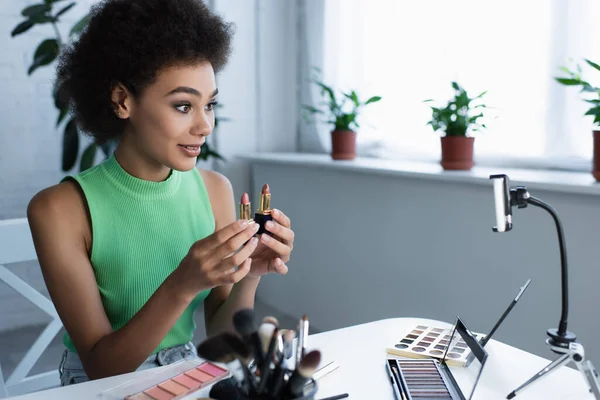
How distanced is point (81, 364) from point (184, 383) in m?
0.39

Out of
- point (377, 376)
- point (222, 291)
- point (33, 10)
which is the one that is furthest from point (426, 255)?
point (33, 10)

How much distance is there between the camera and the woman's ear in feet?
3.33

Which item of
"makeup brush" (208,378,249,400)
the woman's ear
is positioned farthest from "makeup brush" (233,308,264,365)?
the woman's ear

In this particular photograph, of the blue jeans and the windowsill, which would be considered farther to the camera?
the windowsill

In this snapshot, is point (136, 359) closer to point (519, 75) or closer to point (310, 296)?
point (519, 75)

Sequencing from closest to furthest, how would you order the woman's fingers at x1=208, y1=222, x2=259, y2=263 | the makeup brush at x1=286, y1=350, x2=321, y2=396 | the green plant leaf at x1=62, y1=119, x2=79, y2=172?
the makeup brush at x1=286, y1=350, x2=321, y2=396
the woman's fingers at x1=208, y1=222, x2=259, y2=263
the green plant leaf at x1=62, y1=119, x2=79, y2=172

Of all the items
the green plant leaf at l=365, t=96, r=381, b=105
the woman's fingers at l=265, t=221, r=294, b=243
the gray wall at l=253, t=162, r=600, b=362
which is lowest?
the gray wall at l=253, t=162, r=600, b=362

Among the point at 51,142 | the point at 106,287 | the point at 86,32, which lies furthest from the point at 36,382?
the point at 51,142

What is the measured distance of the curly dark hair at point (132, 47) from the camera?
98 centimetres

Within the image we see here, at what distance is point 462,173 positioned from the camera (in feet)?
5.83

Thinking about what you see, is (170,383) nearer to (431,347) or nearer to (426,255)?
(431,347)

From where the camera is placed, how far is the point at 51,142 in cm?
261

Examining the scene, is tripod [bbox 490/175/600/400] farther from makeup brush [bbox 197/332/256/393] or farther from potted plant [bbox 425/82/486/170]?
potted plant [bbox 425/82/486/170]

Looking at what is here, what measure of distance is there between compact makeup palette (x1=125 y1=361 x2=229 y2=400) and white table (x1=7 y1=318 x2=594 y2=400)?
0.01 meters
